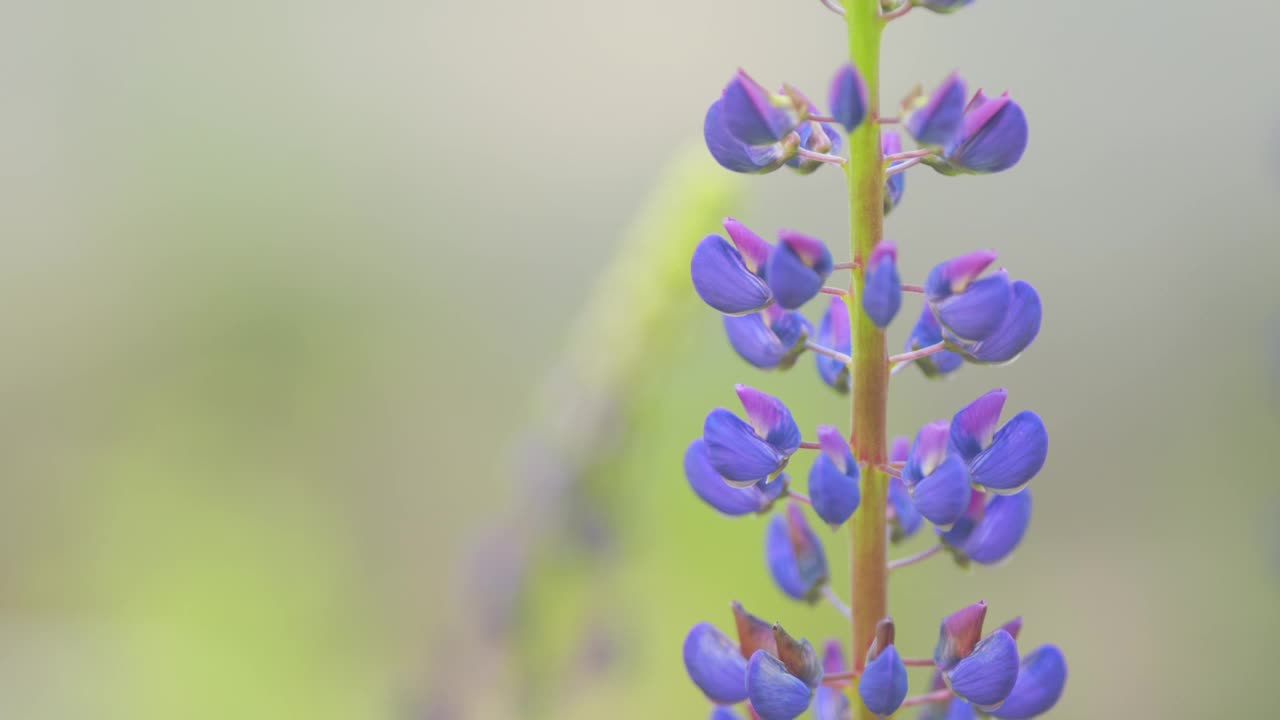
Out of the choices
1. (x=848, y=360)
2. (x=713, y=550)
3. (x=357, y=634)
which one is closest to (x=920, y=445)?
(x=848, y=360)

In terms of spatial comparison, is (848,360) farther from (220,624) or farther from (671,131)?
(671,131)

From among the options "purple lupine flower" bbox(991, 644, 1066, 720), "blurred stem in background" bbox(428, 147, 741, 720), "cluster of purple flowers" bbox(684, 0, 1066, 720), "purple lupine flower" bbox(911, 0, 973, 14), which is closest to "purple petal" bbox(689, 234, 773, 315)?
"cluster of purple flowers" bbox(684, 0, 1066, 720)

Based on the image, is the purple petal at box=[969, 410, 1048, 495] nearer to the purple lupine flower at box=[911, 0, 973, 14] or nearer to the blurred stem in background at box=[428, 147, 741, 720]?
the purple lupine flower at box=[911, 0, 973, 14]

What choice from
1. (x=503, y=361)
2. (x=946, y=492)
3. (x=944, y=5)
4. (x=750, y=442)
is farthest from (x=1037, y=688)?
(x=503, y=361)

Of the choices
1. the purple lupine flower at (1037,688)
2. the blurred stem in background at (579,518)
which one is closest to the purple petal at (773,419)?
the purple lupine flower at (1037,688)

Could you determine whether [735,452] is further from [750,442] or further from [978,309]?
[978,309]

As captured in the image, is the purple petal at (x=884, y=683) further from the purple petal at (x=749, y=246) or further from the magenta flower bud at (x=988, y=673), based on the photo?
the purple petal at (x=749, y=246)
